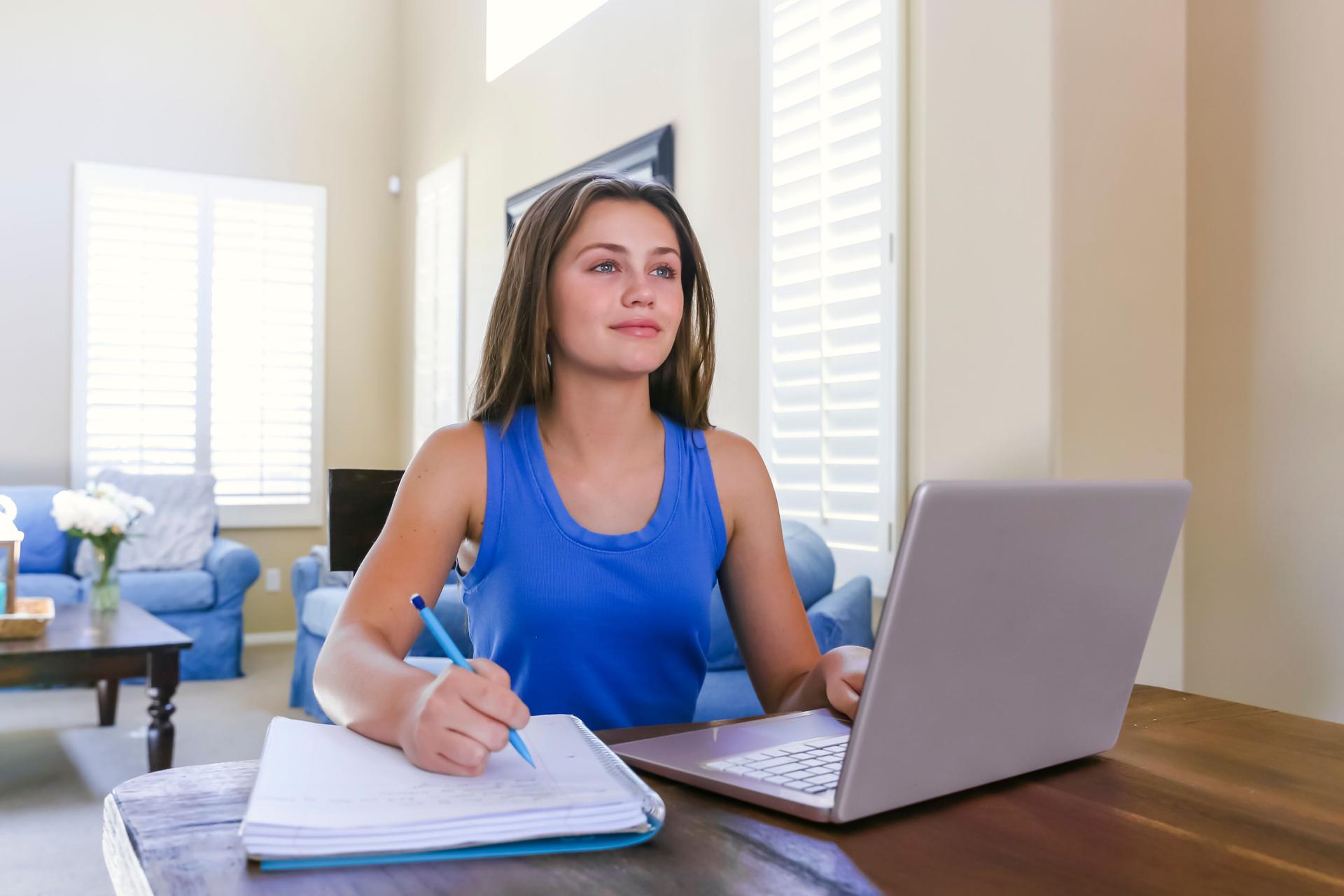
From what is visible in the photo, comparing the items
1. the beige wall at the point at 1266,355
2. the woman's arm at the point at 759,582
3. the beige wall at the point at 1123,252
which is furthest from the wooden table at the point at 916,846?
the beige wall at the point at 1123,252

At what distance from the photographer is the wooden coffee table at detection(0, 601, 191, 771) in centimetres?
298

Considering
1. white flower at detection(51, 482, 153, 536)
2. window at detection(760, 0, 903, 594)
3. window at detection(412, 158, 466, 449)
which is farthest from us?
window at detection(412, 158, 466, 449)

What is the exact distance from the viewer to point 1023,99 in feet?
6.30

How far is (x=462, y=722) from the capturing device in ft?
2.21

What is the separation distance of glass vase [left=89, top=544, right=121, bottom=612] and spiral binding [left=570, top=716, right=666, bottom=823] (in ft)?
11.8

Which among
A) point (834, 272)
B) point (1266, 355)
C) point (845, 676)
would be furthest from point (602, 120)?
point (845, 676)

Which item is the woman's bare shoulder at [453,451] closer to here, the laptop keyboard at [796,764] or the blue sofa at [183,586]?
the laptop keyboard at [796,764]

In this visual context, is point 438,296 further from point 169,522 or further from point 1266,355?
point 1266,355

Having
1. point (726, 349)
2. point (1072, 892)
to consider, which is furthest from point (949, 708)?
point (726, 349)

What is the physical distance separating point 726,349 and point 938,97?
131 centimetres

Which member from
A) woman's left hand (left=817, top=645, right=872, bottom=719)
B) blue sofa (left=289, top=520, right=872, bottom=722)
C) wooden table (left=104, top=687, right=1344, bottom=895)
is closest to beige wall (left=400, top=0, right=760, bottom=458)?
blue sofa (left=289, top=520, right=872, bottom=722)

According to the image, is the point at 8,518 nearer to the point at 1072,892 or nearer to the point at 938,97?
the point at 938,97

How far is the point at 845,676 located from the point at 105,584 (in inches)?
140

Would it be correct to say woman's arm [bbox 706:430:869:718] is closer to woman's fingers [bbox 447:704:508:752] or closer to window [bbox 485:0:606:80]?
woman's fingers [bbox 447:704:508:752]
